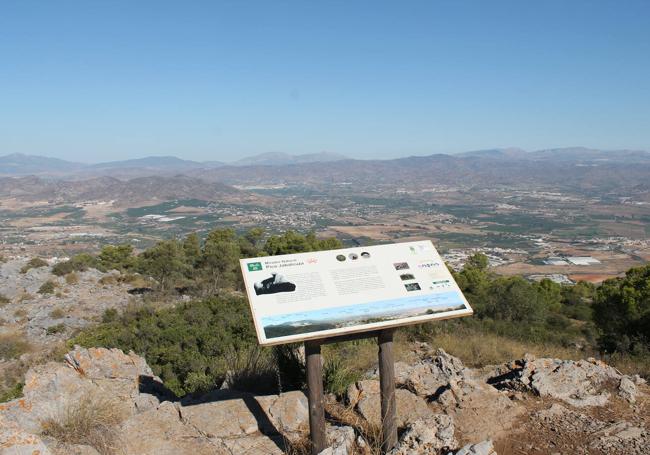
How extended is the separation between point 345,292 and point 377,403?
6.62 feet

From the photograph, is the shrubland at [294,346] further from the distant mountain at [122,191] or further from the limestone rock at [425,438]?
the distant mountain at [122,191]

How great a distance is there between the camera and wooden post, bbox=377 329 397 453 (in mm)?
5180

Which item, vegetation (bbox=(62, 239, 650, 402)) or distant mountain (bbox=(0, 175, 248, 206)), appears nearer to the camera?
vegetation (bbox=(62, 239, 650, 402))

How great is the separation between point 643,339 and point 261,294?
34.5ft

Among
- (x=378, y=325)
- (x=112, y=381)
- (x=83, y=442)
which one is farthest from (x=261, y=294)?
(x=112, y=381)

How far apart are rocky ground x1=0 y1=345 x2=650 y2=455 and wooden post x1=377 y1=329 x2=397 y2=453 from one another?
152 millimetres

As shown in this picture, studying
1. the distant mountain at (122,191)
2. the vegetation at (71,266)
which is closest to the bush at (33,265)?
the vegetation at (71,266)

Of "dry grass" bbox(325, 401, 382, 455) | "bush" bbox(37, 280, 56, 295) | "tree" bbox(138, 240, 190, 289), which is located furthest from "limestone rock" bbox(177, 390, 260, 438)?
"bush" bbox(37, 280, 56, 295)

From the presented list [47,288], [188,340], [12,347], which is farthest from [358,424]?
[47,288]

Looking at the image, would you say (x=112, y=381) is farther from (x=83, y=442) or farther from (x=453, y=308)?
(x=453, y=308)

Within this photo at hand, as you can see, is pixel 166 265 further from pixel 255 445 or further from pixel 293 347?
pixel 255 445

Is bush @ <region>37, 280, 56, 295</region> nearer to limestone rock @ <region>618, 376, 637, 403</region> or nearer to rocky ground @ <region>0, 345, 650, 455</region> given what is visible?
rocky ground @ <region>0, 345, 650, 455</region>

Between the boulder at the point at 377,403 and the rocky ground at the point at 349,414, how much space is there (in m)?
0.01

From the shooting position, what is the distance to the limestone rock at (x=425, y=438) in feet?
16.1
